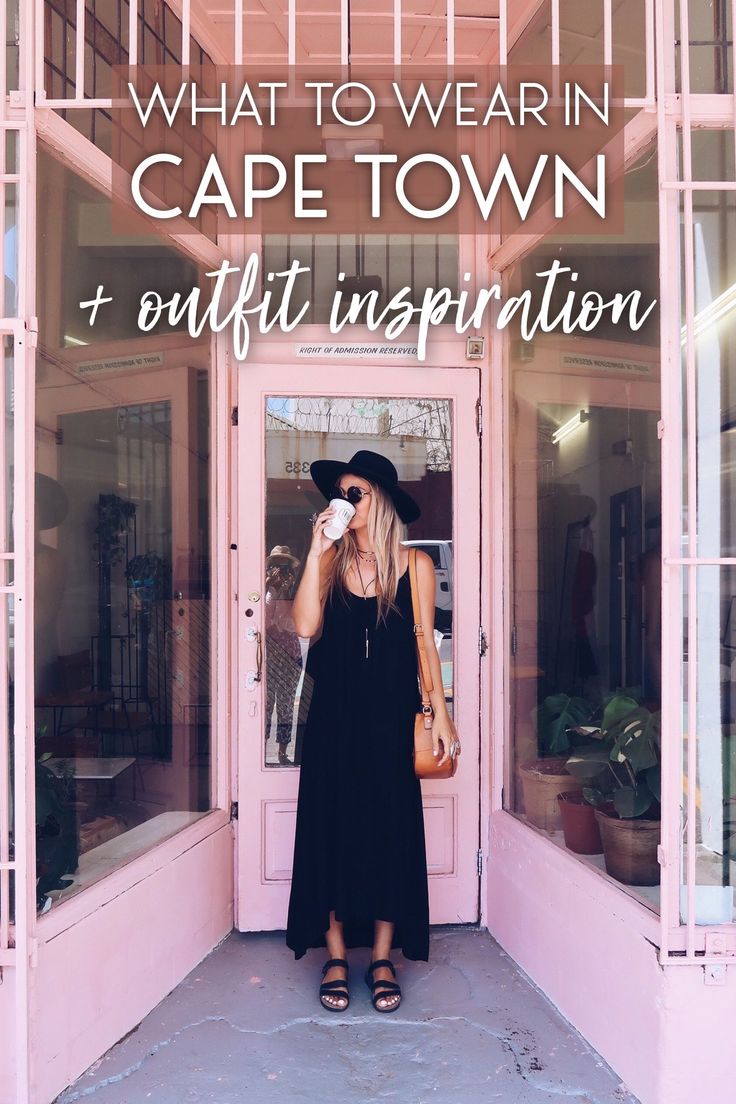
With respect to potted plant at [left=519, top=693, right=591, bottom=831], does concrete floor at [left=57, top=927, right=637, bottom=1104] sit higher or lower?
lower

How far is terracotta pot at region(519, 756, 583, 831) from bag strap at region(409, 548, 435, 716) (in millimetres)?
656

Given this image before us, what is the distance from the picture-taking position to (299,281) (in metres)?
3.91

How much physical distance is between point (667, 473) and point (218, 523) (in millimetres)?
1931

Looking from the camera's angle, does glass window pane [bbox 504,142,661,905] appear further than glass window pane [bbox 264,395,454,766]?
No

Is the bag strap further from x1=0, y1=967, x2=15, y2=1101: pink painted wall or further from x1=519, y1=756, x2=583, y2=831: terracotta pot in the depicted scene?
x1=0, y1=967, x2=15, y2=1101: pink painted wall

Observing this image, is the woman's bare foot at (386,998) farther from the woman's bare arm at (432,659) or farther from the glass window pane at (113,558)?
the glass window pane at (113,558)

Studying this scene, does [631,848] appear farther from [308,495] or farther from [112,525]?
[112,525]

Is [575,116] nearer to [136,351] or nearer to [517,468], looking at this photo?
[517,468]

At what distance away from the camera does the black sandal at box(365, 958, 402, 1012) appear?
10.3 feet

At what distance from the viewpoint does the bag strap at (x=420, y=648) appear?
3.16m

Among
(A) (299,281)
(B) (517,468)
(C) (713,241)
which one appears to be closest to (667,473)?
(C) (713,241)

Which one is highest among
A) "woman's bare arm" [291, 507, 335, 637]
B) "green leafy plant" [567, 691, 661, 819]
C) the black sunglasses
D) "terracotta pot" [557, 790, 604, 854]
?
the black sunglasses

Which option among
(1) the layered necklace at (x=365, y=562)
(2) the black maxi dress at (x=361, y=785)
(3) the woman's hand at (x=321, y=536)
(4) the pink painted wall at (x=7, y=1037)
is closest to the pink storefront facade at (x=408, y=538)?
(4) the pink painted wall at (x=7, y=1037)

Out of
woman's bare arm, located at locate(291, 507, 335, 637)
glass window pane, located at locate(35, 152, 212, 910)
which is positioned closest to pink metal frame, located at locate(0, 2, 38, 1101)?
glass window pane, located at locate(35, 152, 212, 910)
